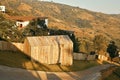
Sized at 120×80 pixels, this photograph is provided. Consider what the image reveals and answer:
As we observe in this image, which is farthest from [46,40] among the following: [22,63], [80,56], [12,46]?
[80,56]

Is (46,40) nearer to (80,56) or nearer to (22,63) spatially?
(22,63)

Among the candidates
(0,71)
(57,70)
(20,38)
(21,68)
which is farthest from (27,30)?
(0,71)

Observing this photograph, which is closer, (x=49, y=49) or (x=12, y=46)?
(x=49, y=49)

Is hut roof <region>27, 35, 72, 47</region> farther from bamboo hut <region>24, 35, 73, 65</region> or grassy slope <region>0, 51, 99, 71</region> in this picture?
grassy slope <region>0, 51, 99, 71</region>

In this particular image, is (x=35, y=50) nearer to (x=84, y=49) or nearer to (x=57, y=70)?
(x=57, y=70)

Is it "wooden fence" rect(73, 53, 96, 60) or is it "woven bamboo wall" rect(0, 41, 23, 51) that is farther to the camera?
"wooden fence" rect(73, 53, 96, 60)

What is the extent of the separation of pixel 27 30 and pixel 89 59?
17.8 meters

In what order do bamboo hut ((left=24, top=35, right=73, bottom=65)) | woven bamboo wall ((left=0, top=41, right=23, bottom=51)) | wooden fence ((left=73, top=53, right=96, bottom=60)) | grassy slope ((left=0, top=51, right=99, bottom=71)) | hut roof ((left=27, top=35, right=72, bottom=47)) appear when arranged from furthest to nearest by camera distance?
1. wooden fence ((left=73, top=53, right=96, bottom=60))
2. woven bamboo wall ((left=0, top=41, right=23, bottom=51))
3. hut roof ((left=27, top=35, right=72, bottom=47))
4. bamboo hut ((left=24, top=35, right=73, bottom=65))
5. grassy slope ((left=0, top=51, right=99, bottom=71))

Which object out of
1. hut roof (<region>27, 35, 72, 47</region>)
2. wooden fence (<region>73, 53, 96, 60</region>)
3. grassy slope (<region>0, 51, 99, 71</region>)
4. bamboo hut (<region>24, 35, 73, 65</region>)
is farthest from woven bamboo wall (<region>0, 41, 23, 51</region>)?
wooden fence (<region>73, 53, 96, 60</region>)

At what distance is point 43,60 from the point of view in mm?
47312

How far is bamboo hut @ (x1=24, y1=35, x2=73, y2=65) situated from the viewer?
4650cm

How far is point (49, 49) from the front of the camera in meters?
48.0

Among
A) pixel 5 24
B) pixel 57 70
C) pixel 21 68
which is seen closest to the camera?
pixel 21 68

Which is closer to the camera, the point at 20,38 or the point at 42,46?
the point at 42,46
